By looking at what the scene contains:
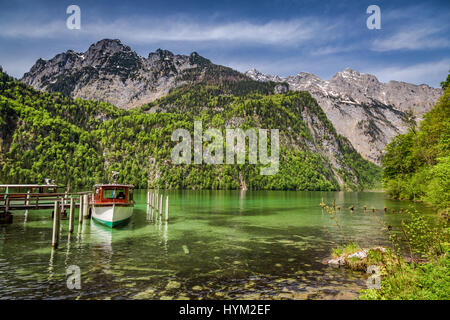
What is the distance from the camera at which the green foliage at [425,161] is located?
3206 cm

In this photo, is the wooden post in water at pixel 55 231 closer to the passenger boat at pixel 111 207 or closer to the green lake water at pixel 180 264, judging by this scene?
the green lake water at pixel 180 264

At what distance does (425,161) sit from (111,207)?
192 feet

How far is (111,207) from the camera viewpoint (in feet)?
117

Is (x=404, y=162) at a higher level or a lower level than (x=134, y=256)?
higher

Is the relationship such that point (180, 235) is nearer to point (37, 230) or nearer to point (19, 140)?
point (37, 230)

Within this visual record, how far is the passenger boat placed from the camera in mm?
35500

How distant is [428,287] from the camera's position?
9.28 m
